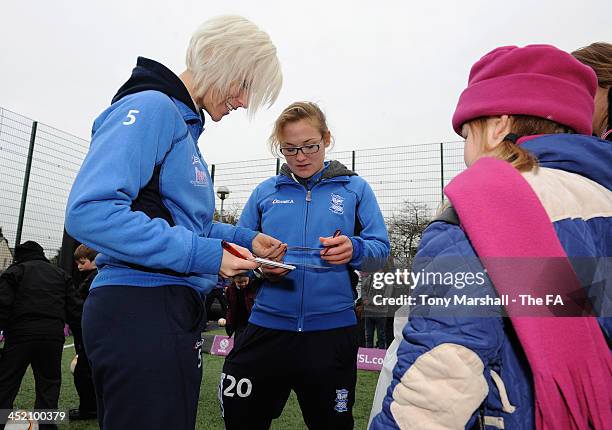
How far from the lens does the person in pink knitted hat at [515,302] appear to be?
2.99ft

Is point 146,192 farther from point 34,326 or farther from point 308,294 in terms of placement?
point 34,326

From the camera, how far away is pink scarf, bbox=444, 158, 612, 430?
0.91 metres

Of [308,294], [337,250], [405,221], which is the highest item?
[405,221]

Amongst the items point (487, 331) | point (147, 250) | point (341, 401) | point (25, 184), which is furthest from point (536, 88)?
point (25, 184)

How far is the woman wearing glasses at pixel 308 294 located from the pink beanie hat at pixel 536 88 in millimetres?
1096

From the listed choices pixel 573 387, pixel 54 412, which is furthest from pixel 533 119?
pixel 54 412

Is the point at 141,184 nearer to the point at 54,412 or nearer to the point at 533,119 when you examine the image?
the point at 533,119

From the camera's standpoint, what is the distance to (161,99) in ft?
4.77

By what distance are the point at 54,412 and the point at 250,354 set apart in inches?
112

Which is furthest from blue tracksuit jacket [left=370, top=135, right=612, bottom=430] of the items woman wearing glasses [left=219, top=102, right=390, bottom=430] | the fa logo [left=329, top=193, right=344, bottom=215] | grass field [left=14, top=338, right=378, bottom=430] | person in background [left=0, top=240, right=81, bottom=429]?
person in background [left=0, top=240, right=81, bottom=429]

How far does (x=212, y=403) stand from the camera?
5000 mm

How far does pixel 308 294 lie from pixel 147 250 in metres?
1.21

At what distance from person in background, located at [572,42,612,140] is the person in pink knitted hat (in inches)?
31.3

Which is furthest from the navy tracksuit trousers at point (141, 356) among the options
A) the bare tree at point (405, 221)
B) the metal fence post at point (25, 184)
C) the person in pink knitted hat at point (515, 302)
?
the metal fence post at point (25, 184)
